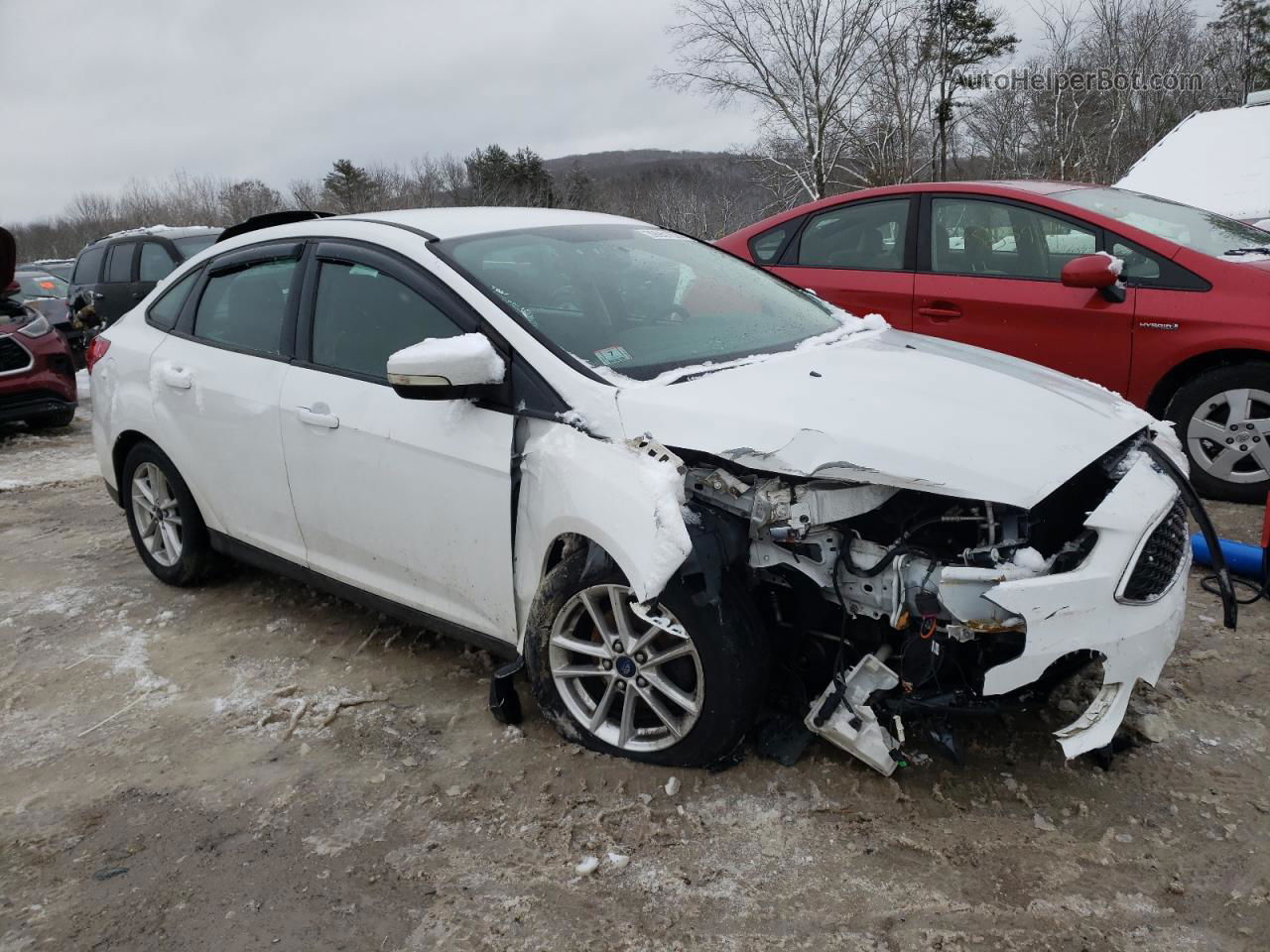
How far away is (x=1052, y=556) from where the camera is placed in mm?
2451

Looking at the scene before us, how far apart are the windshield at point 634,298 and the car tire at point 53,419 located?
6.93 metres

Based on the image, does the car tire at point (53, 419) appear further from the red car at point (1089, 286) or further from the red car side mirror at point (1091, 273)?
the red car side mirror at point (1091, 273)

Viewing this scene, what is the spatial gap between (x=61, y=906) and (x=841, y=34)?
2525 cm

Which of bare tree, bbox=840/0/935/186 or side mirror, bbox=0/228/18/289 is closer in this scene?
side mirror, bbox=0/228/18/289

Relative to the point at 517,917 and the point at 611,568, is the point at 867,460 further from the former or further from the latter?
the point at 517,917

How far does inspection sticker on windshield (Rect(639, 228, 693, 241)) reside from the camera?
400 centimetres

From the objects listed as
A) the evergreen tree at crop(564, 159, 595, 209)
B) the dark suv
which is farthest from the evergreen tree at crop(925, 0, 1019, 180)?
the dark suv

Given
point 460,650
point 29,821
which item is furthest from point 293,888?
point 460,650

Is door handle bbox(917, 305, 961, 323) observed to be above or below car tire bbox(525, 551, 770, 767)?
above

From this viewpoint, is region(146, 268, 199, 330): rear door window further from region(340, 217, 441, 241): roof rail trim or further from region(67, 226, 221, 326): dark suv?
region(67, 226, 221, 326): dark suv

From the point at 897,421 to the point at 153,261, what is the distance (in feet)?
37.5

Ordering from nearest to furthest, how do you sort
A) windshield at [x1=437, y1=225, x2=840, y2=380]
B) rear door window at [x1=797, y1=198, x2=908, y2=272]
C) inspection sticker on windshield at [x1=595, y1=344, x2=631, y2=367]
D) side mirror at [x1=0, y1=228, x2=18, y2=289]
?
inspection sticker on windshield at [x1=595, y1=344, x2=631, y2=367] → windshield at [x1=437, y1=225, x2=840, y2=380] → rear door window at [x1=797, y1=198, x2=908, y2=272] → side mirror at [x1=0, y1=228, x2=18, y2=289]

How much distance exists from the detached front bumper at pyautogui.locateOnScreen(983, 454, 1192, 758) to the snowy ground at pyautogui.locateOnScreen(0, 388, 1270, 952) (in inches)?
14.1

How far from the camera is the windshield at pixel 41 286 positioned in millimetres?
15883
